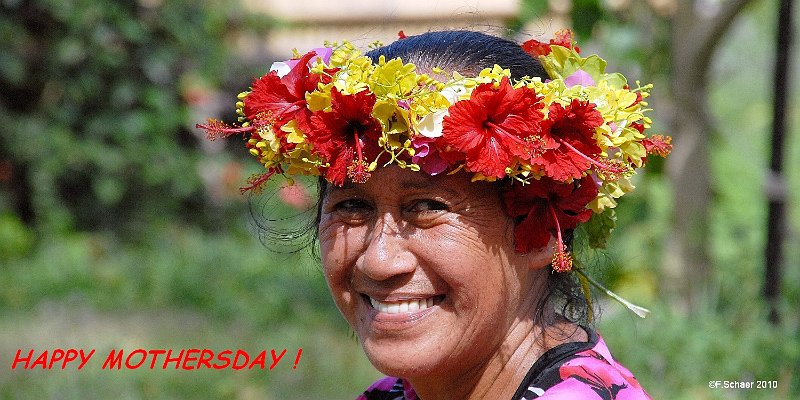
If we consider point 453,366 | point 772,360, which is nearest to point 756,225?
point 772,360

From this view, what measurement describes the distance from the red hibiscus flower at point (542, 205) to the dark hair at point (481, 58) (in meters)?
0.16

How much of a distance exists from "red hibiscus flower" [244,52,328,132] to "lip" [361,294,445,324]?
43cm

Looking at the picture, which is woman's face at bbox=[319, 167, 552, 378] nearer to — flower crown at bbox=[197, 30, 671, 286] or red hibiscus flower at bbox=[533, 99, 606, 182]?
flower crown at bbox=[197, 30, 671, 286]

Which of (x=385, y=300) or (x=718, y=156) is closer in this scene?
(x=385, y=300)

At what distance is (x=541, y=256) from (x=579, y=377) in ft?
1.00

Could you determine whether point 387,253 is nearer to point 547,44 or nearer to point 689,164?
point 547,44

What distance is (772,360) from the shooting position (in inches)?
194

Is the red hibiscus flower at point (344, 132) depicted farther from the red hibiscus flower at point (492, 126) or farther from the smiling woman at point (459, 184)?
the red hibiscus flower at point (492, 126)

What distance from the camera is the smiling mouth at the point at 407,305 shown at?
2.38m

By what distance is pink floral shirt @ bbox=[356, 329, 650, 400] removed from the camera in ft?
7.48

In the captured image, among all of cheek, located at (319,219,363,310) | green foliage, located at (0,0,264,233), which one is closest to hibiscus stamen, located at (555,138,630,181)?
cheek, located at (319,219,363,310)

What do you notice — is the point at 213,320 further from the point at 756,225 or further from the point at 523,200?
the point at 523,200

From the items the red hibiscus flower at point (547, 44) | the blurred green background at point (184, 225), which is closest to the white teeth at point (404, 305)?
the red hibiscus flower at point (547, 44)

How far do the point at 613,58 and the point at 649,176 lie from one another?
2.71 feet
